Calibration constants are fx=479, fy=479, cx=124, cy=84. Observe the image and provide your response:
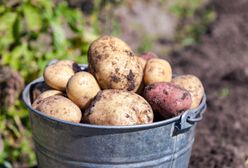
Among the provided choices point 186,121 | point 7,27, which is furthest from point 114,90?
point 7,27

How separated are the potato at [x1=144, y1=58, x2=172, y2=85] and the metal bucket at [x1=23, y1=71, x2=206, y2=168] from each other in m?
0.29

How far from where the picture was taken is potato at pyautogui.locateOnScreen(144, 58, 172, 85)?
98.0 inches

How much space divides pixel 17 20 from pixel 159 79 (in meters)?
1.44

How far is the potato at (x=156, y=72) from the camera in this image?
2489mm

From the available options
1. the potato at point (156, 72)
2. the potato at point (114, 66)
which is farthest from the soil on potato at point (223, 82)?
the potato at point (114, 66)

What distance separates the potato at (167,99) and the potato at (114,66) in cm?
11

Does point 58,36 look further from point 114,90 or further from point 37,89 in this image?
point 114,90

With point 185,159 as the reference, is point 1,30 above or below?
above

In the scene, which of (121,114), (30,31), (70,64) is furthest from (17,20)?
(121,114)

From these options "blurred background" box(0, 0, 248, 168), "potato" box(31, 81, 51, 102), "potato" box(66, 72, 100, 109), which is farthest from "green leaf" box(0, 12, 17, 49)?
"potato" box(66, 72, 100, 109)

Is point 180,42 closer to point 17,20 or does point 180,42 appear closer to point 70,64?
point 17,20

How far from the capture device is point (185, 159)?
250cm

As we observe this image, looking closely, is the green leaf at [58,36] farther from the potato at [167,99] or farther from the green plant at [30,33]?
the potato at [167,99]

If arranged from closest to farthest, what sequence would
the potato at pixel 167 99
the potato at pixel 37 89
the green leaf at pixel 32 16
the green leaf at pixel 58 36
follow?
1. the potato at pixel 167 99
2. the potato at pixel 37 89
3. the green leaf at pixel 32 16
4. the green leaf at pixel 58 36
